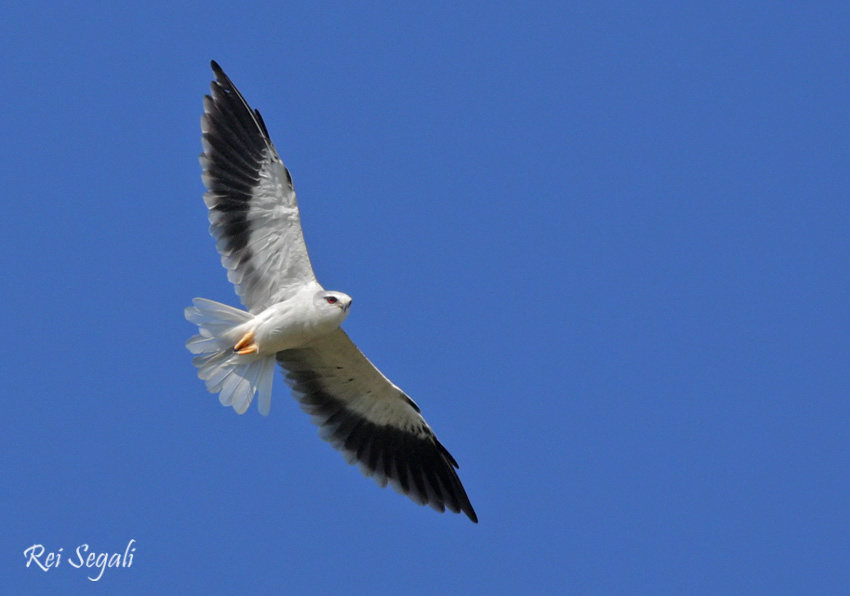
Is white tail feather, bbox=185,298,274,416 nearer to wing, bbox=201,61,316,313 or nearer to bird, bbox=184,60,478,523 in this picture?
bird, bbox=184,60,478,523

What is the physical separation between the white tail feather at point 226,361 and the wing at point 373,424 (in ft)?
2.20

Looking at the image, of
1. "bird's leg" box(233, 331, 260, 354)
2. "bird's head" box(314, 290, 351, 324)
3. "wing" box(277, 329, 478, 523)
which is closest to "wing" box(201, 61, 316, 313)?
"bird's leg" box(233, 331, 260, 354)

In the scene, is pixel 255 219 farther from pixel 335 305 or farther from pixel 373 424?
pixel 373 424

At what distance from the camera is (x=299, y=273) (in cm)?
1120

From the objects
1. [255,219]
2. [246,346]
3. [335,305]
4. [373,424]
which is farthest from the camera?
[373,424]

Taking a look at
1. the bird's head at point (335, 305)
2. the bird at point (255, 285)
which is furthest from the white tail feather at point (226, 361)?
the bird's head at point (335, 305)

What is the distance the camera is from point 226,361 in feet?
36.4

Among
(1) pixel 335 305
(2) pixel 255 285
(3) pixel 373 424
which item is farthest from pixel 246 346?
(3) pixel 373 424

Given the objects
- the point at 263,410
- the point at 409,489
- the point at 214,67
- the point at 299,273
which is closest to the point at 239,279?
the point at 299,273

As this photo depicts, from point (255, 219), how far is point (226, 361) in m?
1.41

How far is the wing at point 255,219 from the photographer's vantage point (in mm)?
11133

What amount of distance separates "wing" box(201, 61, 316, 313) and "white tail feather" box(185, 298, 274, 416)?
402 mm

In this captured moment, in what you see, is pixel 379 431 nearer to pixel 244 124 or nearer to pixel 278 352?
pixel 278 352

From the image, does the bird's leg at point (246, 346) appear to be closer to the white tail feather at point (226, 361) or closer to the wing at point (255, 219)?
the white tail feather at point (226, 361)
